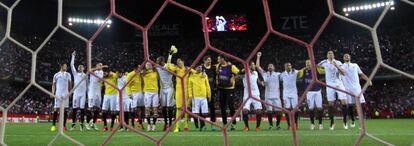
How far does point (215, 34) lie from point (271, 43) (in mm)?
4399

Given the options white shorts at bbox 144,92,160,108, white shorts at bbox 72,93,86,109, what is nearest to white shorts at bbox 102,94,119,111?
white shorts at bbox 72,93,86,109

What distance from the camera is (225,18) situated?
25.0 metres

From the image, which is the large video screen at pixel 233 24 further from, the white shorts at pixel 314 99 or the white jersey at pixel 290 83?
the white shorts at pixel 314 99

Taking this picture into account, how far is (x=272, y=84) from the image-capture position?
903 centimetres

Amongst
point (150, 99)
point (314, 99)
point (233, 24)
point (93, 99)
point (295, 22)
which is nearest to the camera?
point (150, 99)

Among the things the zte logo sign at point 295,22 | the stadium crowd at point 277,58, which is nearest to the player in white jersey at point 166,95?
the stadium crowd at point 277,58

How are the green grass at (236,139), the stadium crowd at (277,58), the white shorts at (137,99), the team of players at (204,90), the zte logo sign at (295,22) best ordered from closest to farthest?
1. the green grass at (236,139)
2. the team of players at (204,90)
3. the white shorts at (137,99)
4. the stadium crowd at (277,58)
5. the zte logo sign at (295,22)

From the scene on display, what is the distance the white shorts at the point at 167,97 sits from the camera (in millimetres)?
8305

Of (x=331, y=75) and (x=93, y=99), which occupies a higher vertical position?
(x=331, y=75)

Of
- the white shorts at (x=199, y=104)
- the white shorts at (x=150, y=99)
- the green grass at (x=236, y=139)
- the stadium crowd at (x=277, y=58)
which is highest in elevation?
the stadium crowd at (x=277, y=58)

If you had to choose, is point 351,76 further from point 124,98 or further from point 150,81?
point 124,98

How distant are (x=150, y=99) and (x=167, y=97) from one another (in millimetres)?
353

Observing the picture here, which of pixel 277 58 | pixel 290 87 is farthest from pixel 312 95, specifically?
pixel 277 58

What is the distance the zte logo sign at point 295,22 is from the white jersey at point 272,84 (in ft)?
51.4
